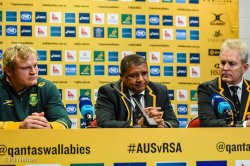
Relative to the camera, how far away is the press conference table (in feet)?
7.05

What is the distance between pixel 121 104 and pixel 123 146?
1257mm

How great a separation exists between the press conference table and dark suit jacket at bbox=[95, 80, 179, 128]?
1.03 meters

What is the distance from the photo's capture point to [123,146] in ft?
7.30

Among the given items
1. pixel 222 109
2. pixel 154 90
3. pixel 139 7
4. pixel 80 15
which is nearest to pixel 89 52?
pixel 80 15

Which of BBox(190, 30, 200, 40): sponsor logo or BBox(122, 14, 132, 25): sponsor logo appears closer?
BBox(122, 14, 132, 25): sponsor logo

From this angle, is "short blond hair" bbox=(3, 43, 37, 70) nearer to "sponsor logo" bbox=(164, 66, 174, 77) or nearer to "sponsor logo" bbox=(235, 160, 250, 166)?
"sponsor logo" bbox=(235, 160, 250, 166)

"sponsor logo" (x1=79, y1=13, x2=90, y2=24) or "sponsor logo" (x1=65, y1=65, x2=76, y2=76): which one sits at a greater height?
"sponsor logo" (x1=79, y1=13, x2=90, y2=24)

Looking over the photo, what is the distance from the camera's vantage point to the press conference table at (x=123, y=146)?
2148 mm

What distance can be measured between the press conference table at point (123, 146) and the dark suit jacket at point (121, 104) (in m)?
1.03

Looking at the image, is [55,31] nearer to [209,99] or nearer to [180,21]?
[180,21]

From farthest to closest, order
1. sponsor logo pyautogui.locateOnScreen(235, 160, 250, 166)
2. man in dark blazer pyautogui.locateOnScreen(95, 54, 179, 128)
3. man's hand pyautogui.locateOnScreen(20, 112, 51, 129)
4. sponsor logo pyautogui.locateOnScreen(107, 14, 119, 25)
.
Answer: sponsor logo pyautogui.locateOnScreen(107, 14, 119, 25), man in dark blazer pyautogui.locateOnScreen(95, 54, 179, 128), man's hand pyautogui.locateOnScreen(20, 112, 51, 129), sponsor logo pyautogui.locateOnScreen(235, 160, 250, 166)

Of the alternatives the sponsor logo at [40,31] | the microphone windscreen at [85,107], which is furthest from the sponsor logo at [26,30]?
the microphone windscreen at [85,107]

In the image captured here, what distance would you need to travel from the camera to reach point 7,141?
6.99ft

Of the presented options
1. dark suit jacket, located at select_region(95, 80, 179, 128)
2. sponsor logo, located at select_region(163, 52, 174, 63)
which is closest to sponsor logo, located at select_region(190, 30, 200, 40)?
sponsor logo, located at select_region(163, 52, 174, 63)
